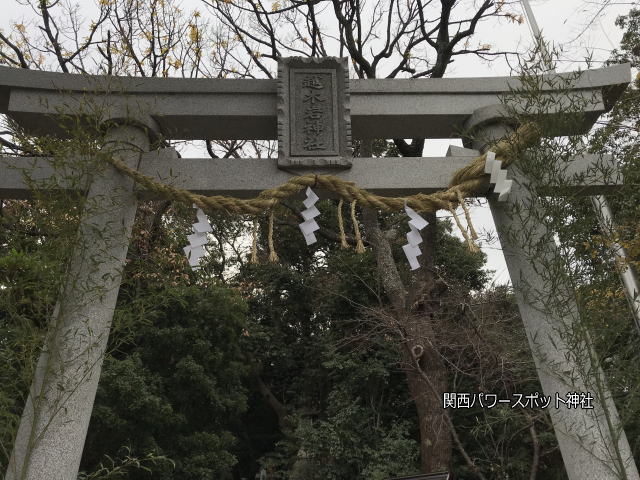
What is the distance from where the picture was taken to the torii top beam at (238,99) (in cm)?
321

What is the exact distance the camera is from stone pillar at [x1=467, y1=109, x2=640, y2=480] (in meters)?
2.58

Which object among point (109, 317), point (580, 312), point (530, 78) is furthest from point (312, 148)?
point (580, 312)

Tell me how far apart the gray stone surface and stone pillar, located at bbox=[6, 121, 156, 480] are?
0.81 feet

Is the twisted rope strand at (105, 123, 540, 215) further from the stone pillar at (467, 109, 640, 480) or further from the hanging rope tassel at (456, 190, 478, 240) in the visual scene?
the stone pillar at (467, 109, 640, 480)

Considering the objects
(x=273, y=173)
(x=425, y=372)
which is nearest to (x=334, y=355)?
(x=425, y=372)

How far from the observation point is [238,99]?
3.39m

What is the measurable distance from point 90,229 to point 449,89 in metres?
2.48

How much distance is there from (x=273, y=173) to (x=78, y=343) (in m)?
1.50

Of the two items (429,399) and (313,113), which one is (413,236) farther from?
(429,399)

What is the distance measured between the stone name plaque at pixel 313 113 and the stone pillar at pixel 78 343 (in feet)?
3.18

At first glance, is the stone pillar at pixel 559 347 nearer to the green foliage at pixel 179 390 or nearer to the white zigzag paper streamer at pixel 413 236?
the white zigzag paper streamer at pixel 413 236

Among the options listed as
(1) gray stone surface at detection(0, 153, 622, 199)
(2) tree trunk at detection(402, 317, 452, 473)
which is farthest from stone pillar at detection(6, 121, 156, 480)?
(2) tree trunk at detection(402, 317, 452, 473)

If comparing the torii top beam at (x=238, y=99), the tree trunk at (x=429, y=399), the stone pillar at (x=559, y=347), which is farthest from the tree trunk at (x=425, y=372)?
the torii top beam at (x=238, y=99)

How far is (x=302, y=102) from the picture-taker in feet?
11.1
